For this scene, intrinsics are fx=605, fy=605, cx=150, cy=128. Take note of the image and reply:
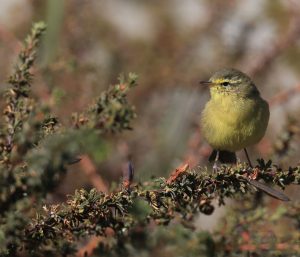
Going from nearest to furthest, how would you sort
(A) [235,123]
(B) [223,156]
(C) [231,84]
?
(A) [235,123], (B) [223,156], (C) [231,84]

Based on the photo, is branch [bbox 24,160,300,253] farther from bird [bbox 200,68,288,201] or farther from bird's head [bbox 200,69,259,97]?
bird's head [bbox 200,69,259,97]

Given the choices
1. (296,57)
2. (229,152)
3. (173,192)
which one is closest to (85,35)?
(229,152)

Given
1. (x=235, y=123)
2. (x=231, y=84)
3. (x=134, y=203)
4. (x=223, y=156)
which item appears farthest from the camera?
(x=231, y=84)

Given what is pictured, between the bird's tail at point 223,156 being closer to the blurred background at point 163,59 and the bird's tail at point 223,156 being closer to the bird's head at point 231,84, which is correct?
the blurred background at point 163,59

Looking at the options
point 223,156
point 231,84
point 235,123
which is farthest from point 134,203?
point 231,84

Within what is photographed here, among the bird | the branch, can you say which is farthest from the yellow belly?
the branch

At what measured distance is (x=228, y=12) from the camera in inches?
143

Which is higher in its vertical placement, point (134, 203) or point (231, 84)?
point (231, 84)

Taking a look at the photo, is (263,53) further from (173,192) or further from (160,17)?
(173,192)

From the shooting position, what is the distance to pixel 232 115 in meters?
3.21

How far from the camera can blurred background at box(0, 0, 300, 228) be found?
3.14 meters

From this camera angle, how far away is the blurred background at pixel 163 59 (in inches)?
124

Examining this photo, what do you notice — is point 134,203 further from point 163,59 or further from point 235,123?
point 163,59

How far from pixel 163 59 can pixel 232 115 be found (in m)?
0.61
